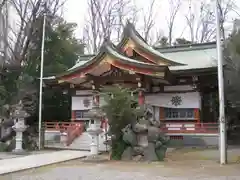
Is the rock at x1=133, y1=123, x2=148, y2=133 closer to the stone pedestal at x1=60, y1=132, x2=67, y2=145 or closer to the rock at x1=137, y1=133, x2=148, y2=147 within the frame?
the rock at x1=137, y1=133, x2=148, y2=147

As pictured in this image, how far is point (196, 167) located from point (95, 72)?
10752 millimetres

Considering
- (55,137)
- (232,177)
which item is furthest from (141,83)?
(232,177)

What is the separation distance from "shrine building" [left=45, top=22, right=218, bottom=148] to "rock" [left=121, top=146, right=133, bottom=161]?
605cm

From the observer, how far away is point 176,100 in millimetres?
20672

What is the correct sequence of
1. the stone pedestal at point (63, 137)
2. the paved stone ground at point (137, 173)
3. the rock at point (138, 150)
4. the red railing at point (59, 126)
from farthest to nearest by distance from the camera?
1. the red railing at point (59, 126)
2. the stone pedestal at point (63, 137)
3. the rock at point (138, 150)
4. the paved stone ground at point (137, 173)

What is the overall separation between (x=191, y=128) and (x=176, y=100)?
2.28 metres

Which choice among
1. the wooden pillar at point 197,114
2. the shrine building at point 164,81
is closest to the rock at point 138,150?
the shrine building at point 164,81

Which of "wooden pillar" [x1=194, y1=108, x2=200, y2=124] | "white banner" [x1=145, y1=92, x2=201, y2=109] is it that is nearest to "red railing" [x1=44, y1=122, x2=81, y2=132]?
"white banner" [x1=145, y1=92, x2=201, y2=109]

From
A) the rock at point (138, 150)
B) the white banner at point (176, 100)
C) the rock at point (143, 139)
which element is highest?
the white banner at point (176, 100)

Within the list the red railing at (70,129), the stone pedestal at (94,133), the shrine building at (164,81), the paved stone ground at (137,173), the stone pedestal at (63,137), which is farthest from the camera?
the stone pedestal at (63,137)

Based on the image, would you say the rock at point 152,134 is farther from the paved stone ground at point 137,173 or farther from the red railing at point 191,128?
the red railing at point 191,128

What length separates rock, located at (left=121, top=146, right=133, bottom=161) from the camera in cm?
1359

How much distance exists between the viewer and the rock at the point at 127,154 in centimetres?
1359

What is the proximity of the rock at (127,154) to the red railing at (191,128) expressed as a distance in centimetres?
600
